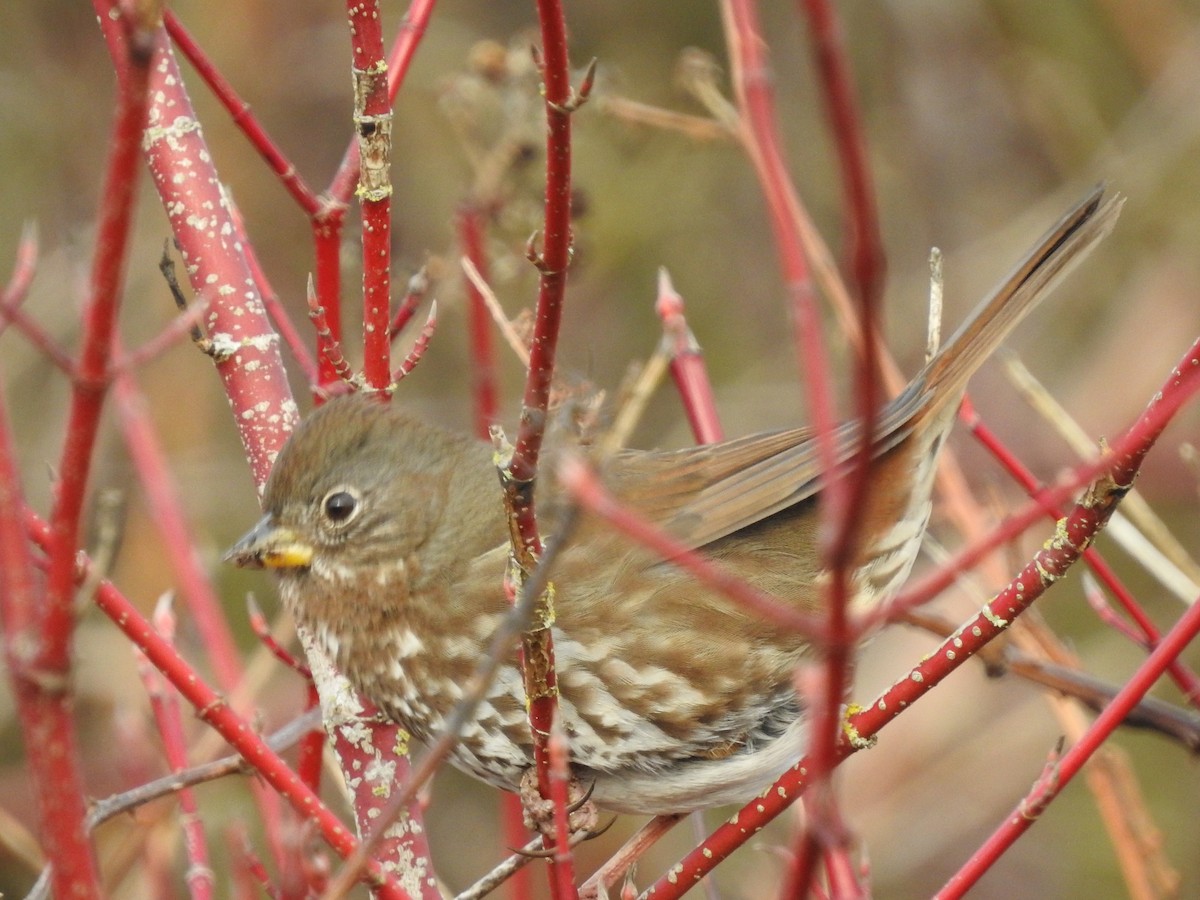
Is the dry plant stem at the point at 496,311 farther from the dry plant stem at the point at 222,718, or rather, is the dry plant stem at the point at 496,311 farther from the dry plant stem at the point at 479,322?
the dry plant stem at the point at 222,718

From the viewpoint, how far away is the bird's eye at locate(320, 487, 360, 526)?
3.46m

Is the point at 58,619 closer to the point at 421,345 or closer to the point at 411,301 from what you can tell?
the point at 421,345

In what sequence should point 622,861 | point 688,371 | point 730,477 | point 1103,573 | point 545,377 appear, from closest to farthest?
1. point 545,377
2. point 1103,573
3. point 622,861
4. point 688,371
5. point 730,477

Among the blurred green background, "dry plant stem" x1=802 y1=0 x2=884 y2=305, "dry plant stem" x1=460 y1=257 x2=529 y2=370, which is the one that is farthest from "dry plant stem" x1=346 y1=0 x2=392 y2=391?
the blurred green background

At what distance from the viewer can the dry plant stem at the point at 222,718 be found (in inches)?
89.6

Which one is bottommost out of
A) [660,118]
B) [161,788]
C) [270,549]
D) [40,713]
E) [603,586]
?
[40,713]

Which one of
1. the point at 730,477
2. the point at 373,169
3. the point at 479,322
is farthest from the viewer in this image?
the point at 479,322

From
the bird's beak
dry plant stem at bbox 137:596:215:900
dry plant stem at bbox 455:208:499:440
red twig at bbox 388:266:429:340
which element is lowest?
dry plant stem at bbox 137:596:215:900

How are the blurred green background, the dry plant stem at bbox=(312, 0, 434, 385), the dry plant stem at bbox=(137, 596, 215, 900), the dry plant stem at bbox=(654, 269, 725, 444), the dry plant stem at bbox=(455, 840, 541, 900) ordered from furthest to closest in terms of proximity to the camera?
the blurred green background < the dry plant stem at bbox=(654, 269, 725, 444) < the dry plant stem at bbox=(312, 0, 434, 385) < the dry plant stem at bbox=(455, 840, 541, 900) < the dry plant stem at bbox=(137, 596, 215, 900)

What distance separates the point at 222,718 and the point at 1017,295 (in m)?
2.08

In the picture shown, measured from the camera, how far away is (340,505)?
3494 mm

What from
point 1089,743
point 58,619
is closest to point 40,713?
point 58,619

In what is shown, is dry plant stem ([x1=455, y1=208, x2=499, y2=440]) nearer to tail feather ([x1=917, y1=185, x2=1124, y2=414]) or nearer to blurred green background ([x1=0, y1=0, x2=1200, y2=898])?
tail feather ([x1=917, y1=185, x2=1124, y2=414])

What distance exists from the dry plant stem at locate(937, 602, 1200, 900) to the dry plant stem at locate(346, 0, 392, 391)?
1388mm
